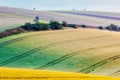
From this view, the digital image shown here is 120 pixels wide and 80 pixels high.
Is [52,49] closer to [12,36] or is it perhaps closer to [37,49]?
[37,49]

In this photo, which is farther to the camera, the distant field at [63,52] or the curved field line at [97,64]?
the distant field at [63,52]

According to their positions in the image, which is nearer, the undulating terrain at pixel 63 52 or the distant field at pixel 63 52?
the undulating terrain at pixel 63 52

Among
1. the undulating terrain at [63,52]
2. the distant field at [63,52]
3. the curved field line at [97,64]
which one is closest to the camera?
the curved field line at [97,64]

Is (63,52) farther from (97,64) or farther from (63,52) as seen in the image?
(97,64)

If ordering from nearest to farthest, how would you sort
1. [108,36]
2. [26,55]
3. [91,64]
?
[91,64]
[26,55]
[108,36]

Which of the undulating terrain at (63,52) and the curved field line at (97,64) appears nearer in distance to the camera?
the curved field line at (97,64)

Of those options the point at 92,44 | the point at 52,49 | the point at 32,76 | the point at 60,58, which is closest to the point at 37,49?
the point at 52,49

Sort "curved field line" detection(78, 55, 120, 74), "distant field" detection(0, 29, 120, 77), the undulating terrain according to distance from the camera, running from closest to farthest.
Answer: "curved field line" detection(78, 55, 120, 74), the undulating terrain, "distant field" detection(0, 29, 120, 77)

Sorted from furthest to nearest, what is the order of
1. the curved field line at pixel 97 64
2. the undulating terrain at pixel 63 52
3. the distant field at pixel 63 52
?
the distant field at pixel 63 52 < the undulating terrain at pixel 63 52 < the curved field line at pixel 97 64
